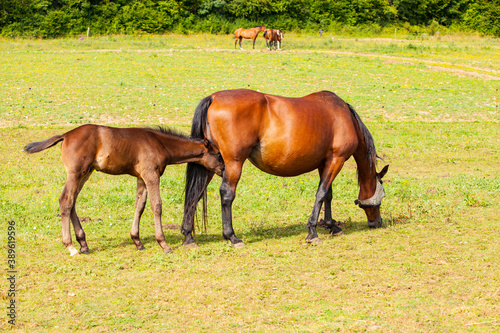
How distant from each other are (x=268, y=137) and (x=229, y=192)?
3.36ft

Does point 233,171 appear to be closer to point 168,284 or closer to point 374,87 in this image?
point 168,284

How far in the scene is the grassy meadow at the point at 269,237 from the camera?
20.0 ft

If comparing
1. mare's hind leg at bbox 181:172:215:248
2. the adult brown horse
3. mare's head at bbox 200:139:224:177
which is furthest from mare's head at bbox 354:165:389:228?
mare's hind leg at bbox 181:172:215:248

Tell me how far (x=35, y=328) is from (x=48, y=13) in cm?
4808

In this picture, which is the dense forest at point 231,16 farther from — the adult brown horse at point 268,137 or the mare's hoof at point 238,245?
the mare's hoof at point 238,245

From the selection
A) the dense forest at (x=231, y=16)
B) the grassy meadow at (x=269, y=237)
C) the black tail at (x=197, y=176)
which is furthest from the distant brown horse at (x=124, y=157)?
the dense forest at (x=231, y=16)

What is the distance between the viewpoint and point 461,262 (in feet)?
25.1

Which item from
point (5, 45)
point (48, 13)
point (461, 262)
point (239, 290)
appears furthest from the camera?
point (48, 13)

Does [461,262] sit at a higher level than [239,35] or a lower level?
lower

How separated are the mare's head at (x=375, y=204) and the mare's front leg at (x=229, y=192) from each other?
2.33m

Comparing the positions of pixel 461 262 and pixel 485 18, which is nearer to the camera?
pixel 461 262

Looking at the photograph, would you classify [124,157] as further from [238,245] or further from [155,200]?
[238,245]

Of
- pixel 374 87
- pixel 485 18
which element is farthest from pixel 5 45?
pixel 485 18

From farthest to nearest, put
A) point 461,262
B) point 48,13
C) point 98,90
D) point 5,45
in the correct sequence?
point 48,13
point 5,45
point 98,90
point 461,262
